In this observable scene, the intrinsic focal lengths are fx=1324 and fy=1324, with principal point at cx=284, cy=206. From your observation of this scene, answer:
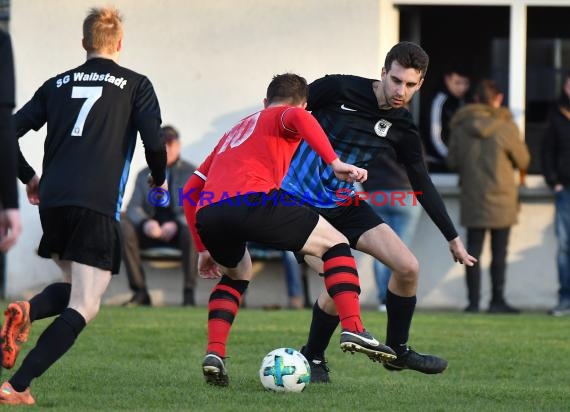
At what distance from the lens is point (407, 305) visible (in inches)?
295

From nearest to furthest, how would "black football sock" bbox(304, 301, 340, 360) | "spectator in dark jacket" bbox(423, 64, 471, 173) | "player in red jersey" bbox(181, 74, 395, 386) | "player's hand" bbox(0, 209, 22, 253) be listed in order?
"player's hand" bbox(0, 209, 22, 253)
"player in red jersey" bbox(181, 74, 395, 386)
"black football sock" bbox(304, 301, 340, 360)
"spectator in dark jacket" bbox(423, 64, 471, 173)

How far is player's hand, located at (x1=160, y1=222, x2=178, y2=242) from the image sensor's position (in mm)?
13516

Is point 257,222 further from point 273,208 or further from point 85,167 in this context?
point 85,167

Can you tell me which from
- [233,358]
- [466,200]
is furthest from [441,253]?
[233,358]

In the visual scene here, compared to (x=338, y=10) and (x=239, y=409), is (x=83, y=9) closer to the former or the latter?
(x=338, y=10)

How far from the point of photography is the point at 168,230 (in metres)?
13.5

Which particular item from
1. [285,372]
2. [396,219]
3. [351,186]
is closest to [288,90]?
[351,186]

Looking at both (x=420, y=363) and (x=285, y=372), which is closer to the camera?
(x=285, y=372)

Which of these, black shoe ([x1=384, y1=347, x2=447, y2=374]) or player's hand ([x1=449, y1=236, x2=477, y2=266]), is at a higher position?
player's hand ([x1=449, y1=236, x2=477, y2=266])

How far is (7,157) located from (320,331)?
2671mm

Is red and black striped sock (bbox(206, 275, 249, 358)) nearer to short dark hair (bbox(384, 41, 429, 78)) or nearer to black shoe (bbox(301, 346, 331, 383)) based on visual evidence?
black shoe (bbox(301, 346, 331, 383))

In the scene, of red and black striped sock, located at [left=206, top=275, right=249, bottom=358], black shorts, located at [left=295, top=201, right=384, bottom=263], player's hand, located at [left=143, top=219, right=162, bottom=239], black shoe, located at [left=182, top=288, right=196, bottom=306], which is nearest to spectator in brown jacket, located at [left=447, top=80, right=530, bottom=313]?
black shoe, located at [left=182, top=288, right=196, bottom=306]

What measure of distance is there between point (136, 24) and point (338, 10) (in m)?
2.14

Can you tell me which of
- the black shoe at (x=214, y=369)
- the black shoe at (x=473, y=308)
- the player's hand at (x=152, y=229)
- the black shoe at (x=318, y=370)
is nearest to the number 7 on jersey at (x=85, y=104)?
the black shoe at (x=214, y=369)
